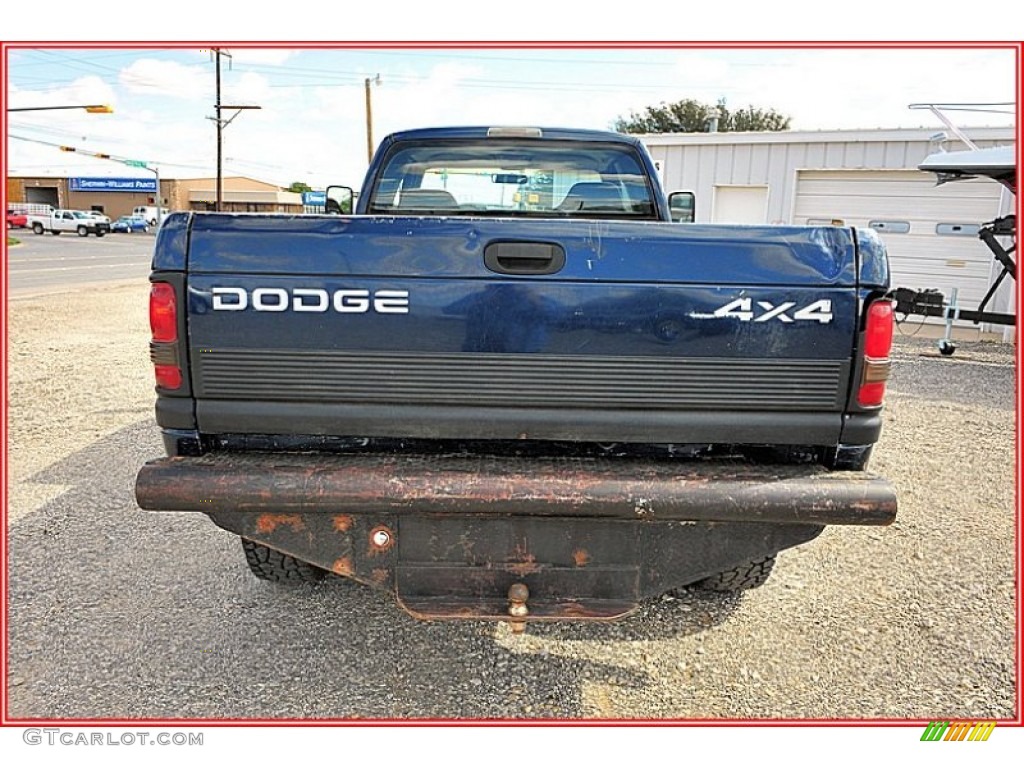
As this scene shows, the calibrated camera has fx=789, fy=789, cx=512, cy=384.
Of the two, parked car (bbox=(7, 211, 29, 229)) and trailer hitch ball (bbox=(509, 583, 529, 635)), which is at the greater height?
parked car (bbox=(7, 211, 29, 229))

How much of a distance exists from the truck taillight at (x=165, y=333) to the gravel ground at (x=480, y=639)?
4.06ft

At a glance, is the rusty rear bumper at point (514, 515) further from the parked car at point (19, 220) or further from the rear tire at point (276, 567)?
the parked car at point (19, 220)

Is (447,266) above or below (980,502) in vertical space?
above

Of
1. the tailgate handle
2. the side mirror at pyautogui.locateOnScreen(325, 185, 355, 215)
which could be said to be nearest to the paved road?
the side mirror at pyautogui.locateOnScreen(325, 185, 355, 215)

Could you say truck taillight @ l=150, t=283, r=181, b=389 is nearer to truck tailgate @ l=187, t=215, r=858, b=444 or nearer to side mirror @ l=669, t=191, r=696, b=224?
truck tailgate @ l=187, t=215, r=858, b=444

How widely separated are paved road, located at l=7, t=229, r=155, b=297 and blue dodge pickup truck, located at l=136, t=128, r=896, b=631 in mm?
13993

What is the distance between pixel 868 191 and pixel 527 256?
13509 mm

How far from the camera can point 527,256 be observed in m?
2.55

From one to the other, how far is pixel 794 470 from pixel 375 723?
1715mm

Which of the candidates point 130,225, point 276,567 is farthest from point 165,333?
point 130,225

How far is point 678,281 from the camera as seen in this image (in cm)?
254

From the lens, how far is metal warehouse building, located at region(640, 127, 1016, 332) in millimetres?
13414

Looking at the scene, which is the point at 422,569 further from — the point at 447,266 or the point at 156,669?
the point at 156,669

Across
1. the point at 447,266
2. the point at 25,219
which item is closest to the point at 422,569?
the point at 447,266
